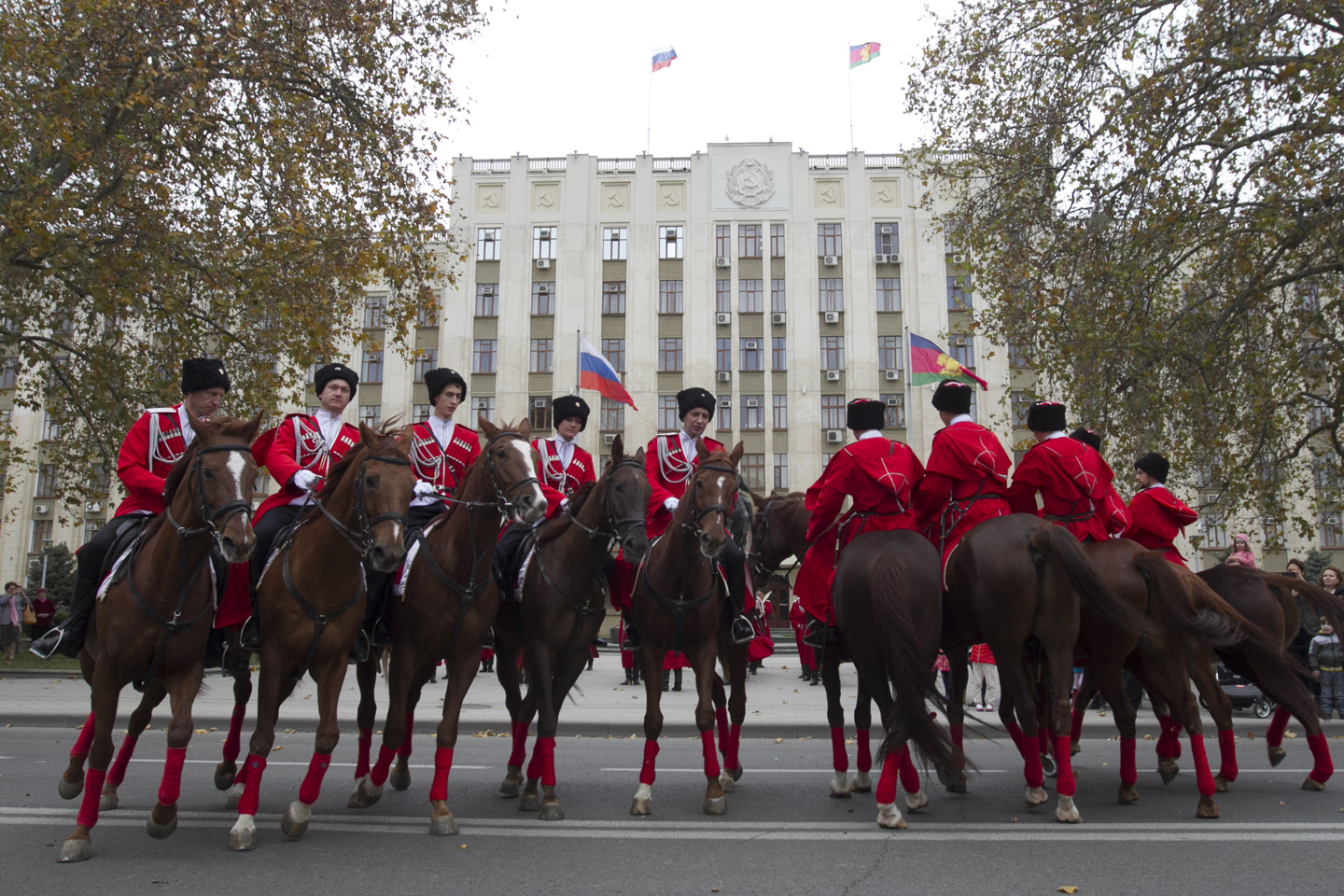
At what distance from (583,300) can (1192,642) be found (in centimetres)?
4270

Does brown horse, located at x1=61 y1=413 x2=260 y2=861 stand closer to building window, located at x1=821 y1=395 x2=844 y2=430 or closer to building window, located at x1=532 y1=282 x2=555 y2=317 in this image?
building window, located at x1=821 y1=395 x2=844 y2=430

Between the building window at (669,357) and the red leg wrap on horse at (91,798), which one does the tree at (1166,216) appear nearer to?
the red leg wrap on horse at (91,798)

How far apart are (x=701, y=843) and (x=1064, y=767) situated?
2.54 m

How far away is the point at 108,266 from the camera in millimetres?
Result: 17891

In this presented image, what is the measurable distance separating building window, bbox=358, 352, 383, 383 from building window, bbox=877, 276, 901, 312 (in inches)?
→ 965

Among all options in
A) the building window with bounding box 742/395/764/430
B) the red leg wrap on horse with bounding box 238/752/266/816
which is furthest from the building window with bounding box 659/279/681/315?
the red leg wrap on horse with bounding box 238/752/266/816

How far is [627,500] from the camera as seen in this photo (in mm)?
7383

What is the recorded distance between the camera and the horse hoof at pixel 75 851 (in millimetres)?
5762

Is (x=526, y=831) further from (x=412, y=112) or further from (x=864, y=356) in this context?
(x=864, y=356)

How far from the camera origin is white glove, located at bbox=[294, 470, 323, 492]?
7086 millimetres

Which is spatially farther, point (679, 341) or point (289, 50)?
point (679, 341)

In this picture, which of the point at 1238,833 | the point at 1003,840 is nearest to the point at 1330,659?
the point at 1238,833

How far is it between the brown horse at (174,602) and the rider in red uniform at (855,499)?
13.4ft

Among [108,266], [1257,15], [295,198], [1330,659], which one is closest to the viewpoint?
[1330,659]
